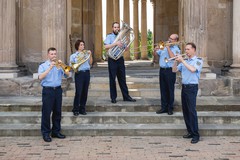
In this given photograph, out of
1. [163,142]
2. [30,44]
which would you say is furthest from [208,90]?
[30,44]

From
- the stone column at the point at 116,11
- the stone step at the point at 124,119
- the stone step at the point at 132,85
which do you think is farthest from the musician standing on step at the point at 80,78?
the stone column at the point at 116,11

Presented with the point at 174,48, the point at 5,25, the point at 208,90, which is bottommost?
the point at 208,90

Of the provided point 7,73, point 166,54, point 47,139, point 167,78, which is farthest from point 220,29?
point 47,139

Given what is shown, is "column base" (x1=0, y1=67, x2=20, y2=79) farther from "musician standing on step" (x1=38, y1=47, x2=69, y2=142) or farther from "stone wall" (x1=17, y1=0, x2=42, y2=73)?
"musician standing on step" (x1=38, y1=47, x2=69, y2=142)

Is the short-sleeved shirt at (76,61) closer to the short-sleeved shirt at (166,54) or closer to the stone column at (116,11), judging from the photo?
the short-sleeved shirt at (166,54)

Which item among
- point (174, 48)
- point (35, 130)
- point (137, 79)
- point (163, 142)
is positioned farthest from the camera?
point (137, 79)

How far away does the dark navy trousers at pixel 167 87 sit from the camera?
319 inches

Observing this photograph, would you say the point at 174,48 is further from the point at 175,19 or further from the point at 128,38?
the point at 175,19

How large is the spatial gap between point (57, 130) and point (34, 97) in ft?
10.2

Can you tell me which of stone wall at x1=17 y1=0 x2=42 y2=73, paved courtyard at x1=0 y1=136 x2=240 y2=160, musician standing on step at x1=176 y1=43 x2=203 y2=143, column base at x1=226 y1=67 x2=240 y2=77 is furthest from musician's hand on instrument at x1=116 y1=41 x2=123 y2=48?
column base at x1=226 y1=67 x2=240 y2=77

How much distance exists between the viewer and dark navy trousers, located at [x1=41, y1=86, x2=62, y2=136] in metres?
6.93

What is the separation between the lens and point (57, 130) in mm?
7195

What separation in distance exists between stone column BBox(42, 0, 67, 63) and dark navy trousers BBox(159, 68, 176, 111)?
3451 millimetres

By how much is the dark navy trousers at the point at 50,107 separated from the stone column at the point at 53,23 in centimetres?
346
